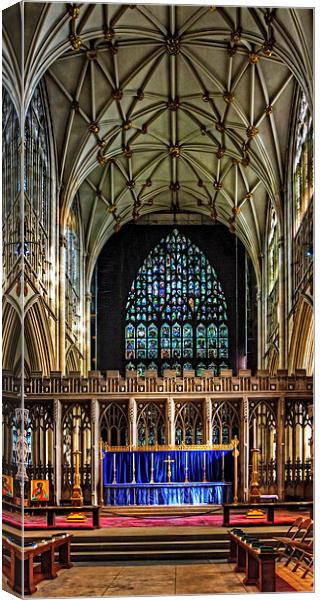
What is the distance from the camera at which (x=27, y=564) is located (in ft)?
42.2

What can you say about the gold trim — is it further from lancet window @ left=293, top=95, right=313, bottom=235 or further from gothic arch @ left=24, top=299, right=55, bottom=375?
gothic arch @ left=24, top=299, right=55, bottom=375

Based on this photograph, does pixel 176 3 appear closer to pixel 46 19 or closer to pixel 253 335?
pixel 46 19

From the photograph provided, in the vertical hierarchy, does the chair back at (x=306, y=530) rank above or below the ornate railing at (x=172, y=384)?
below

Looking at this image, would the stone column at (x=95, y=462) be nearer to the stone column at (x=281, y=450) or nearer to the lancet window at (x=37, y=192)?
the stone column at (x=281, y=450)

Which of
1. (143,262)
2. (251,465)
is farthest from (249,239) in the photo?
(251,465)

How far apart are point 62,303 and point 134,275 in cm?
655

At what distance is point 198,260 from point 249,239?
186 centimetres

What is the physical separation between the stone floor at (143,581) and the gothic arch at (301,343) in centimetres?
687

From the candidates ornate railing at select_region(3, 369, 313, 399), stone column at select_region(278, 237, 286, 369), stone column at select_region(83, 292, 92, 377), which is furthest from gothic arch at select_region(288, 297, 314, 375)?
stone column at select_region(83, 292, 92, 377)

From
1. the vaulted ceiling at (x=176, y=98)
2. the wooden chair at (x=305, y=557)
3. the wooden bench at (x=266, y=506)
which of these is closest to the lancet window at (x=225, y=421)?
the wooden bench at (x=266, y=506)

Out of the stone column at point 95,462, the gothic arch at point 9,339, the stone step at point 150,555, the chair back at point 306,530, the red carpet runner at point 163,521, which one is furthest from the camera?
the stone column at point 95,462

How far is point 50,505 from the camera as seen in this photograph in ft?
56.5

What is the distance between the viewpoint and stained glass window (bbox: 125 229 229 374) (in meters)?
17.4

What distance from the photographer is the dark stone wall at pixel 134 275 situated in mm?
17031
